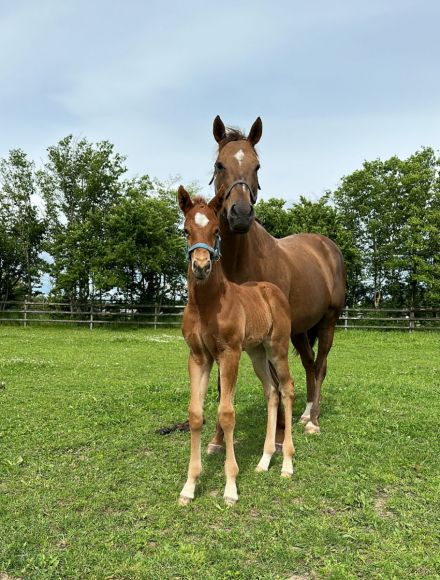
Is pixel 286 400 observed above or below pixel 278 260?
below

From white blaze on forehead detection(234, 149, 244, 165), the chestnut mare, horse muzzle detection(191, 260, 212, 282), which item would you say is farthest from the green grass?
white blaze on forehead detection(234, 149, 244, 165)

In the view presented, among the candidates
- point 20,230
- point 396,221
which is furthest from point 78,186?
point 396,221

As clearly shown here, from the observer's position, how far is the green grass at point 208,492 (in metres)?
2.82

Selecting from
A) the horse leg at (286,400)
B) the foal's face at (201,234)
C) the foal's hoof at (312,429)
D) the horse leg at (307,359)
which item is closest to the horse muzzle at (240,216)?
the foal's face at (201,234)

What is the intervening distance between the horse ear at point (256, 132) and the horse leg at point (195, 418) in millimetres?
2585

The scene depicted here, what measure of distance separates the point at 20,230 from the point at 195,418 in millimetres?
29684

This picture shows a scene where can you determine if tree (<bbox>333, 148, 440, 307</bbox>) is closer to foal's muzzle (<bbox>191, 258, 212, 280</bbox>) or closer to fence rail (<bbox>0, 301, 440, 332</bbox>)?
fence rail (<bbox>0, 301, 440, 332</bbox>)

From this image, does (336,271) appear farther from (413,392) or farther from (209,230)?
(209,230)

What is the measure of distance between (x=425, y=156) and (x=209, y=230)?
3310 centimetres

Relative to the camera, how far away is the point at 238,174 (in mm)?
4465

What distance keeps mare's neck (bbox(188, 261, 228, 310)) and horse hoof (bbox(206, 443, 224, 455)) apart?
6.22 ft

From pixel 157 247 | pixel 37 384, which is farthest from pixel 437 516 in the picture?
pixel 157 247

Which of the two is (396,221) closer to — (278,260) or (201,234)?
(278,260)

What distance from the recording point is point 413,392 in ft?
25.8
